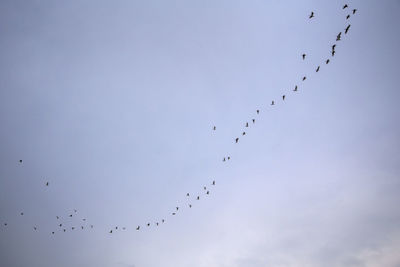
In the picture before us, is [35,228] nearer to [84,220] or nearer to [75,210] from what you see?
[75,210]

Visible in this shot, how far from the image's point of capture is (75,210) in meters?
42.9

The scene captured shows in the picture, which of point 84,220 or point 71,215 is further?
point 71,215

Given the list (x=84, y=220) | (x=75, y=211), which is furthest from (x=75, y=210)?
(x=84, y=220)

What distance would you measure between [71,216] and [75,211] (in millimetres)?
2248

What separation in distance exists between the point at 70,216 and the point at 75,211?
240 centimetres

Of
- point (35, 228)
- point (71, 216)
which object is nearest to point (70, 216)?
point (71, 216)

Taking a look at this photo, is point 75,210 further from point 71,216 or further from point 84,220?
point 84,220

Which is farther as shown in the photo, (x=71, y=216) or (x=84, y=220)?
(x=71, y=216)

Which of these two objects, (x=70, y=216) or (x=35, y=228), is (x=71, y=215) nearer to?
(x=70, y=216)

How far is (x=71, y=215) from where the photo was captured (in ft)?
142

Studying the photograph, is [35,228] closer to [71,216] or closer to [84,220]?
[71,216]

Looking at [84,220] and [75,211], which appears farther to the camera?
[75,211]

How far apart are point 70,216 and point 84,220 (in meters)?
6.13

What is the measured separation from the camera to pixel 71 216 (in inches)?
1729
